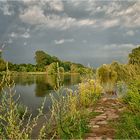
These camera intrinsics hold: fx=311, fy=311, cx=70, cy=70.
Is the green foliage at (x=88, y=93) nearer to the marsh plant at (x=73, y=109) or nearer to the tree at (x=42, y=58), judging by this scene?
the marsh plant at (x=73, y=109)

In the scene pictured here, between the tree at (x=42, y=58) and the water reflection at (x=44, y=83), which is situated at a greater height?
the tree at (x=42, y=58)

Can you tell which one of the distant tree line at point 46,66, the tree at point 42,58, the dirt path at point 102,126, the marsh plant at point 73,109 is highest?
the tree at point 42,58

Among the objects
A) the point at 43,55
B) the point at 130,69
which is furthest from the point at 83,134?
the point at 43,55

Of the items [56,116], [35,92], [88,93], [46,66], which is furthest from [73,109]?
[46,66]

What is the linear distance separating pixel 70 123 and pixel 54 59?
3439 inches

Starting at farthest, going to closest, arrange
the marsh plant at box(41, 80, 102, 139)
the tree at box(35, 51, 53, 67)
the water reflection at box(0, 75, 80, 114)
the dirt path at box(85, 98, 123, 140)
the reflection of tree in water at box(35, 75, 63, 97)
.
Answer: the tree at box(35, 51, 53, 67)
the reflection of tree in water at box(35, 75, 63, 97)
the water reflection at box(0, 75, 80, 114)
the marsh plant at box(41, 80, 102, 139)
the dirt path at box(85, 98, 123, 140)

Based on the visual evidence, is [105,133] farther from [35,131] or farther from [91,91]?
[91,91]

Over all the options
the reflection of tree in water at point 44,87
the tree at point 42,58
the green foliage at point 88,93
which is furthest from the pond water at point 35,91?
the tree at point 42,58

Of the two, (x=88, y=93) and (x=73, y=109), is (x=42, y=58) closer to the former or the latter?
(x=88, y=93)

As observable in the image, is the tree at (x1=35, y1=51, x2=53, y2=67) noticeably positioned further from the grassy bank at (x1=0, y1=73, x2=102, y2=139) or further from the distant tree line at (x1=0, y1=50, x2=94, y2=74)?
the grassy bank at (x1=0, y1=73, x2=102, y2=139)

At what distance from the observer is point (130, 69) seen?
10.2 meters

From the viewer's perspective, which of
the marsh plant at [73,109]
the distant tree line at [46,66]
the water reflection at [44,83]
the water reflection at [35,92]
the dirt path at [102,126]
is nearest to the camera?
the dirt path at [102,126]

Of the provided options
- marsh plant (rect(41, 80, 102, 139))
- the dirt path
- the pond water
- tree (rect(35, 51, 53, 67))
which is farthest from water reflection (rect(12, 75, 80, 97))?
tree (rect(35, 51, 53, 67))

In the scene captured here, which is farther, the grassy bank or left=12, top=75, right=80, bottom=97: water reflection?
left=12, top=75, right=80, bottom=97: water reflection
